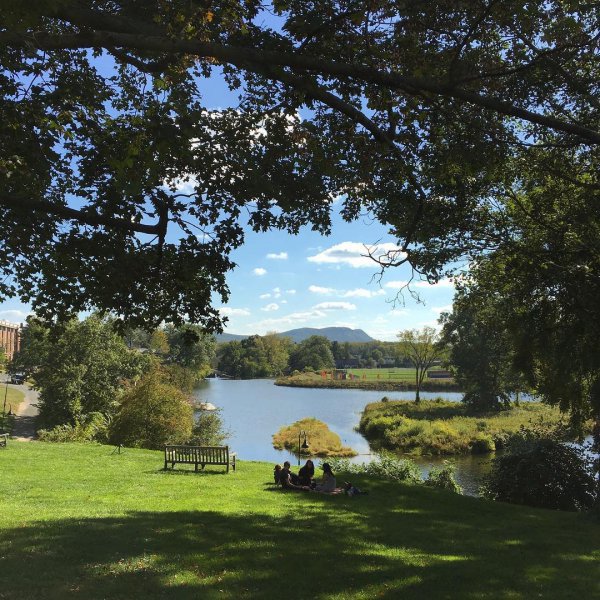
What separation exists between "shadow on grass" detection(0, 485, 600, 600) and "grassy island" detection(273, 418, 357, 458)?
69.5 feet

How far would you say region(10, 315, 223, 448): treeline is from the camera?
22.9 m

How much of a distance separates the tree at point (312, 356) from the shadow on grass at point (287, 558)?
13109 centimetres

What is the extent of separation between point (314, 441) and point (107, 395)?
13.3 meters

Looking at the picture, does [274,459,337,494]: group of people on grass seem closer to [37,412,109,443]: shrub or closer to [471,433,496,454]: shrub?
[37,412,109,443]: shrub

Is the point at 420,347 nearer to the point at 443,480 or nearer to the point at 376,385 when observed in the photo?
the point at 376,385

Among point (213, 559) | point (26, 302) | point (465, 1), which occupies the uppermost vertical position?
point (465, 1)

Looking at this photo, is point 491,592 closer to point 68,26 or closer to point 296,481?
point 296,481

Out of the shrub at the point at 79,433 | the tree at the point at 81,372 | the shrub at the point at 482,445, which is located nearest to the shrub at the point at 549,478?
the shrub at the point at 79,433

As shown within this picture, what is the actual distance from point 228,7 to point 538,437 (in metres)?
14.3

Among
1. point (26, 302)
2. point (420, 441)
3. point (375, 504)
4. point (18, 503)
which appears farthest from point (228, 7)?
point (420, 441)

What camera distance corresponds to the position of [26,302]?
9.31m

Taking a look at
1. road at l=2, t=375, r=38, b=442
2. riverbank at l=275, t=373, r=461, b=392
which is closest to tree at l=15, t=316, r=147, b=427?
road at l=2, t=375, r=38, b=442

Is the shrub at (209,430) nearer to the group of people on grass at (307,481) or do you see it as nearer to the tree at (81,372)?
the tree at (81,372)

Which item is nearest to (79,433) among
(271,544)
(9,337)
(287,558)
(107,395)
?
(107,395)
